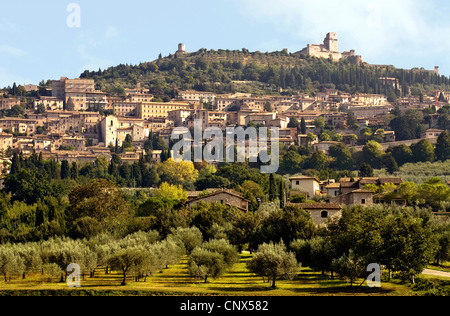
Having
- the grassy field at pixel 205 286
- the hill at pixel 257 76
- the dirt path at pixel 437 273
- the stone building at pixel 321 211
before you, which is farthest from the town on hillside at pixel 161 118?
the dirt path at pixel 437 273

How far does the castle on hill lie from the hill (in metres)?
6.53

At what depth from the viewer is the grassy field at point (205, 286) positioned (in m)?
28.7

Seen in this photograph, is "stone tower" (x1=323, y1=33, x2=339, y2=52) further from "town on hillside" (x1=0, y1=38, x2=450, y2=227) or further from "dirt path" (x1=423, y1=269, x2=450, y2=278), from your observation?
"dirt path" (x1=423, y1=269, x2=450, y2=278)

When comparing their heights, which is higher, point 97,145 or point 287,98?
point 287,98

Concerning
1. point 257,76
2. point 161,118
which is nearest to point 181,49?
point 257,76

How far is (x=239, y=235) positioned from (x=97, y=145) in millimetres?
81197

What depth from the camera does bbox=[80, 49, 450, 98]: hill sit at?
525 ft

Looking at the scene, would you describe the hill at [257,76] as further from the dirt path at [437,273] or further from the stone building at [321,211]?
the dirt path at [437,273]

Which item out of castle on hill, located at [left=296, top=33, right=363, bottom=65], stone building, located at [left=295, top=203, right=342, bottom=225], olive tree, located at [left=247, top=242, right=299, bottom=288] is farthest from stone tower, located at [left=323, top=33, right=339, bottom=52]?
olive tree, located at [left=247, top=242, right=299, bottom=288]

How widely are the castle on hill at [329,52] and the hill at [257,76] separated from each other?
6.53m

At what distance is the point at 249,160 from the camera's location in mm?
101875

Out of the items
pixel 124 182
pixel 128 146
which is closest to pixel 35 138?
pixel 128 146

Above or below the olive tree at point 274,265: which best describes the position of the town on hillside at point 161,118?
above
